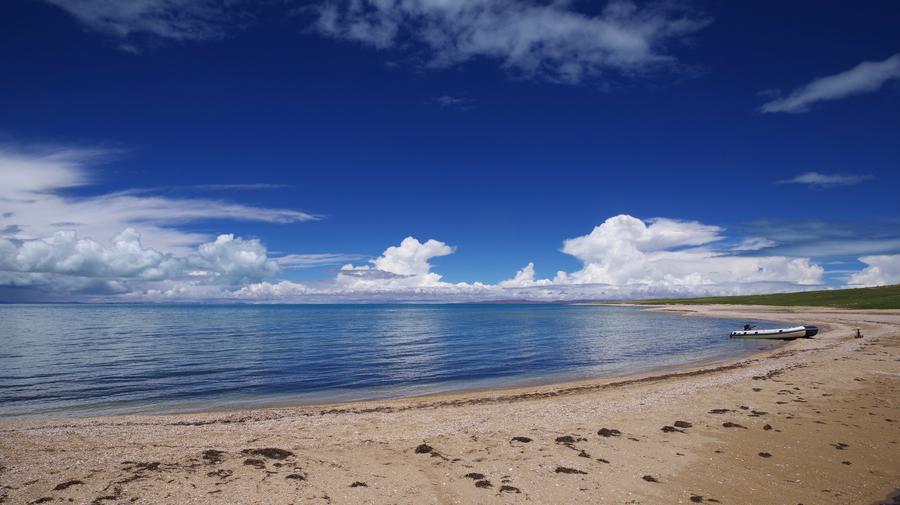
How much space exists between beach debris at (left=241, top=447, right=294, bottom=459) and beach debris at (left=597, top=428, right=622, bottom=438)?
10812mm

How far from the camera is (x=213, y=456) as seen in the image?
1452 centimetres

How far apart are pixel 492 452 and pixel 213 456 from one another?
8.75 m

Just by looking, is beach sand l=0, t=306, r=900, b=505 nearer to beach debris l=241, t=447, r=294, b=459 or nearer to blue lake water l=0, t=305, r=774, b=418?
beach debris l=241, t=447, r=294, b=459

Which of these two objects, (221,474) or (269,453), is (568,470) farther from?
(221,474)

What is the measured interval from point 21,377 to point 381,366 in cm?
2592

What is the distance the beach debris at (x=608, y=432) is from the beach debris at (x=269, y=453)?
1081 cm

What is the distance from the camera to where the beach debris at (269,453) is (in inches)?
577

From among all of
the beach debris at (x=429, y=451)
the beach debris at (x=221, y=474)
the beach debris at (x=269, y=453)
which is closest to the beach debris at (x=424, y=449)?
the beach debris at (x=429, y=451)

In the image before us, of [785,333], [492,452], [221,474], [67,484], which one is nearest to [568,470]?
[492,452]

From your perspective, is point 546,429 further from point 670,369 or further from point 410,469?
point 670,369

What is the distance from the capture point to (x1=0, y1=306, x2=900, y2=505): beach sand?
11891mm

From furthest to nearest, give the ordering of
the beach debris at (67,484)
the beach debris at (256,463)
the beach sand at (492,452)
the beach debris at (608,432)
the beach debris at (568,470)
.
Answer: the beach debris at (608,432), the beach debris at (256,463), the beach debris at (568,470), the beach sand at (492,452), the beach debris at (67,484)

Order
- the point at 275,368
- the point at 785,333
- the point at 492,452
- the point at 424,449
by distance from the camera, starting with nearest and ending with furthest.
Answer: the point at 492,452 < the point at 424,449 < the point at 275,368 < the point at 785,333

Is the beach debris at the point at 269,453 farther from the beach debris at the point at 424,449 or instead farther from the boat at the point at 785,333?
the boat at the point at 785,333
